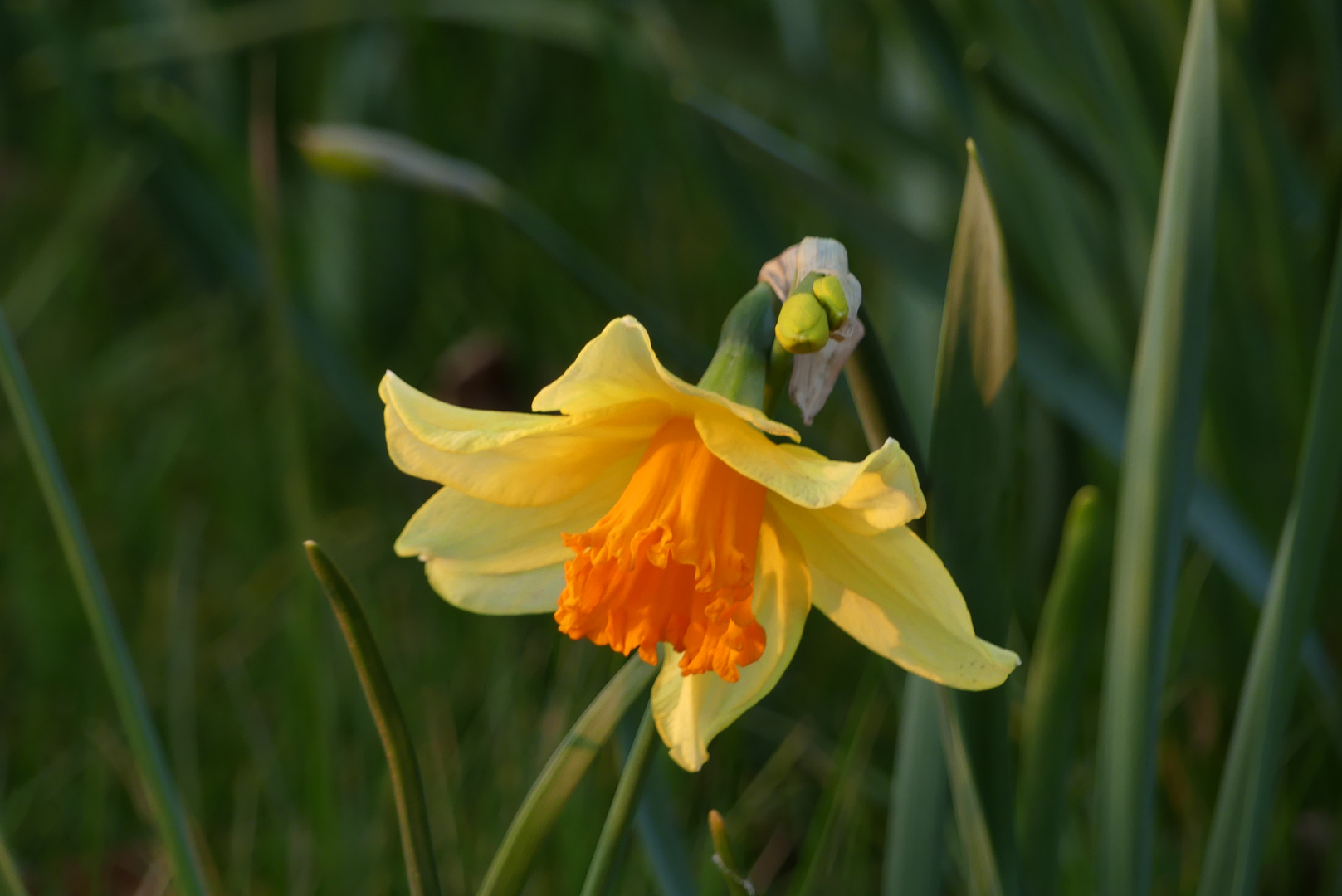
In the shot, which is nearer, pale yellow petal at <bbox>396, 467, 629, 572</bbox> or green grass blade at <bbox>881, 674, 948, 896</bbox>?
pale yellow petal at <bbox>396, 467, 629, 572</bbox>

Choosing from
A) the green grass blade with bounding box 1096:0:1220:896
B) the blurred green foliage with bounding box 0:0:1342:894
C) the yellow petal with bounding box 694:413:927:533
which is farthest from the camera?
the blurred green foliage with bounding box 0:0:1342:894

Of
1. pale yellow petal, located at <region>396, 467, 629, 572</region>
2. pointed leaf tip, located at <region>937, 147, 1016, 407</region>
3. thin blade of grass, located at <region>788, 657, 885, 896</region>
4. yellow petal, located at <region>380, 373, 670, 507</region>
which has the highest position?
pointed leaf tip, located at <region>937, 147, 1016, 407</region>

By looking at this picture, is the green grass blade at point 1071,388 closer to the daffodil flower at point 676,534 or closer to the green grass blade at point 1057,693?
the green grass blade at point 1057,693

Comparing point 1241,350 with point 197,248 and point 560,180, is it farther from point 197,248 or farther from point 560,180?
point 197,248

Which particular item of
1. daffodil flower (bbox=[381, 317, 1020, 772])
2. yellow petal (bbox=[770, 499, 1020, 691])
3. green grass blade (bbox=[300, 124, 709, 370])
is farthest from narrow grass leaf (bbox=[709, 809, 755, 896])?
green grass blade (bbox=[300, 124, 709, 370])

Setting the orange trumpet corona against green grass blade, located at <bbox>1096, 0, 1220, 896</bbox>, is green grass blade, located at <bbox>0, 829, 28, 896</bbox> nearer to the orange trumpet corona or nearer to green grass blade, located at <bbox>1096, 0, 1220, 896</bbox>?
the orange trumpet corona

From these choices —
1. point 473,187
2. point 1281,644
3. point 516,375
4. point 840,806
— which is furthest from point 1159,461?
point 516,375

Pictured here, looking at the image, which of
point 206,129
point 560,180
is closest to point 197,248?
point 206,129

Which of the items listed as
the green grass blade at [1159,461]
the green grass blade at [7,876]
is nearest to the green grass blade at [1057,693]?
the green grass blade at [1159,461]
